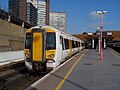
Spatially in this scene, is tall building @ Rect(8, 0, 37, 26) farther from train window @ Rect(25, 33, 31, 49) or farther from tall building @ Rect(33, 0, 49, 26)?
train window @ Rect(25, 33, 31, 49)

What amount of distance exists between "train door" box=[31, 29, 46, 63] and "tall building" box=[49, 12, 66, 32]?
28.5 meters

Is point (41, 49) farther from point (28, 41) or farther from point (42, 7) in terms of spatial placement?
point (42, 7)

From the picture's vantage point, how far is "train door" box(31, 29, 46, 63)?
14.7 m

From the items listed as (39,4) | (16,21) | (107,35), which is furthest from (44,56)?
(107,35)

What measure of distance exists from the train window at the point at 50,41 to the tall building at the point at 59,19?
2808cm

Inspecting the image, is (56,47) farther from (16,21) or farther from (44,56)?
(16,21)

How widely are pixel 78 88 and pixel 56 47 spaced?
6.05 m

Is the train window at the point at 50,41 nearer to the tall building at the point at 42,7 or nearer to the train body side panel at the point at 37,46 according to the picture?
the train body side panel at the point at 37,46

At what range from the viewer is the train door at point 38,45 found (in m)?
14.7

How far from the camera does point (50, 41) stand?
1534cm

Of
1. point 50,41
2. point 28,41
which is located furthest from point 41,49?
point 28,41

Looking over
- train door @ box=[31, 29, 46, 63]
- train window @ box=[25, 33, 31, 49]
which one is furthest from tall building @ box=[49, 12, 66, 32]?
train door @ box=[31, 29, 46, 63]

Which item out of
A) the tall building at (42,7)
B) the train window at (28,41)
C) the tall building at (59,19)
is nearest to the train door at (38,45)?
the train window at (28,41)

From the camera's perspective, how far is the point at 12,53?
27.1 metres
